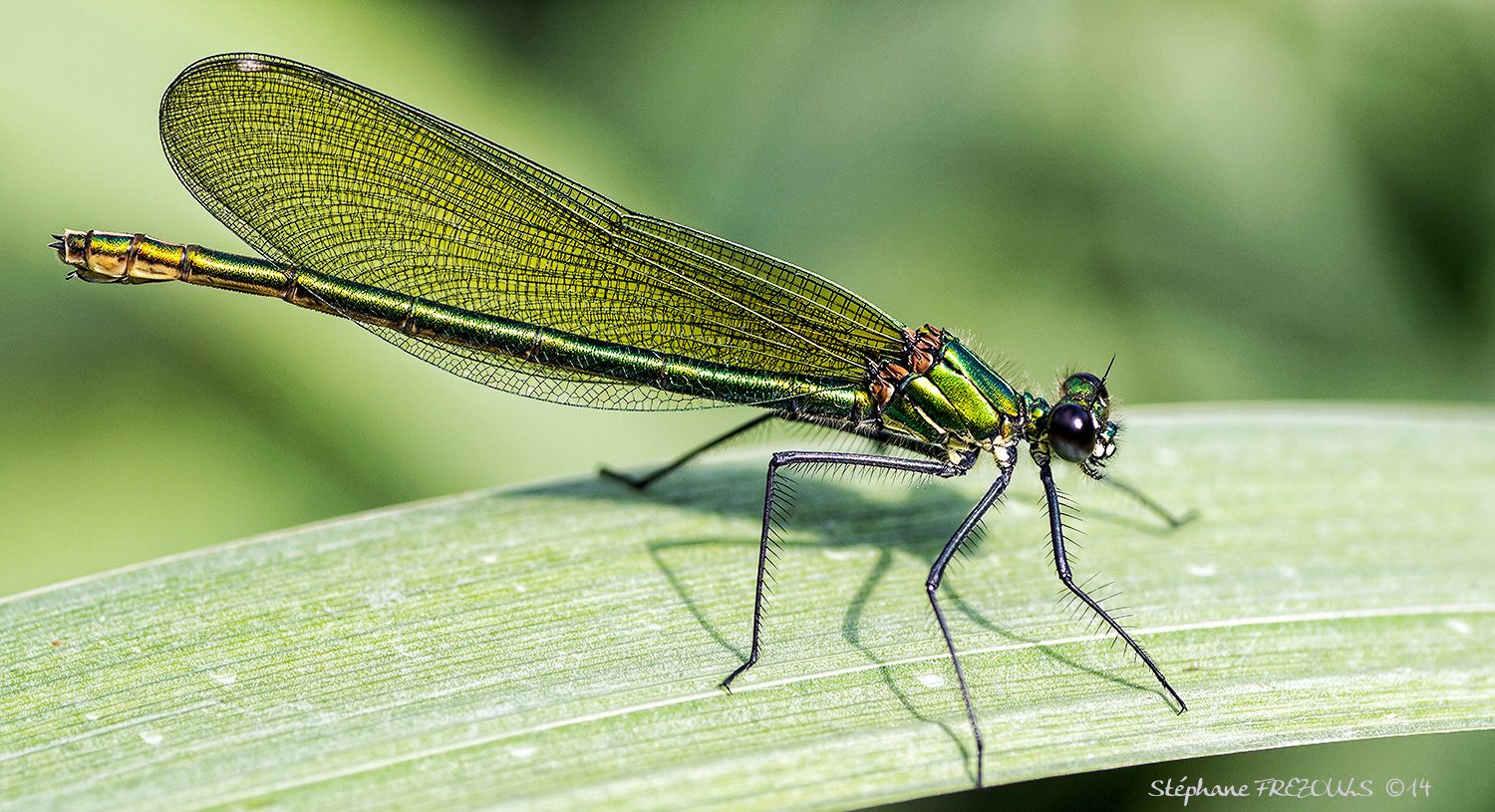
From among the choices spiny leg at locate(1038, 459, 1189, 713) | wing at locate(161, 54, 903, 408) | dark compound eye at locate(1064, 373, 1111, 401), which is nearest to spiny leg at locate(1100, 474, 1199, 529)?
dark compound eye at locate(1064, 373, 1111, 401)

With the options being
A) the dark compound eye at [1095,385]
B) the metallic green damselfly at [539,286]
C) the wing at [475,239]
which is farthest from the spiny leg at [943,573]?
the wing at [475,239]

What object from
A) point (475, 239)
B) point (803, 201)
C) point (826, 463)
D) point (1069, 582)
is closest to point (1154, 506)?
point (1069, 582)

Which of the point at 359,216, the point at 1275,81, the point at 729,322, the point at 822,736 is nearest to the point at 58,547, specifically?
the point at 359,216

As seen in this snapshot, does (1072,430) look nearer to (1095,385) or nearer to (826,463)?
(1095,385)

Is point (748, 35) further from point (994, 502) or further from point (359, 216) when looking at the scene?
point (994, 502)

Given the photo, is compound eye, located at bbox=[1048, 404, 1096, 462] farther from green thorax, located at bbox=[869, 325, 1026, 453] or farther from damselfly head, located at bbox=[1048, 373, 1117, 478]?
green thorax, located at bbox=[869, 325, 1026, 453]

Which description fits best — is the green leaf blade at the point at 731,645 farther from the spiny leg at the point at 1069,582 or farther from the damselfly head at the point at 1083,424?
the damselfly head at the point at 1083,424
